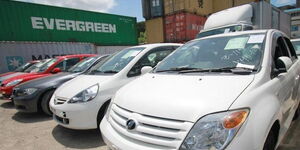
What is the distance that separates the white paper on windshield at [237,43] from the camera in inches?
85.2

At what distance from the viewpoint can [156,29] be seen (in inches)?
550

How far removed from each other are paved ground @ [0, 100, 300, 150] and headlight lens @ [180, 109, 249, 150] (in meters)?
1.65

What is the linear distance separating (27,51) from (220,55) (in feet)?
38.9

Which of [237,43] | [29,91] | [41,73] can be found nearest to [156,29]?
[41,73]

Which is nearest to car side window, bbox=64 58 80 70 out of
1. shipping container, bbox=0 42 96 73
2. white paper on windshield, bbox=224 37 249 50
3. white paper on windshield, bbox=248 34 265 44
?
white paper on windshield, bbox=224 37 249 50

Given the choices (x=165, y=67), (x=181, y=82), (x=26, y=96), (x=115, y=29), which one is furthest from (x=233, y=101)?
(x=115, y=29)

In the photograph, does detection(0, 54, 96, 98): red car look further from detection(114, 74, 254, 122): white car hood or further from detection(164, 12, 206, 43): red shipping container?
detection(164, 12, 206, 43): red shipping container

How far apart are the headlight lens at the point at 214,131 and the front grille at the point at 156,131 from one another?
6 cm

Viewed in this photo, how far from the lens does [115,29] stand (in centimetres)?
1553

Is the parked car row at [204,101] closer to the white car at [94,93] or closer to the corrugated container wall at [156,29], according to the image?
the white car at [94,93]

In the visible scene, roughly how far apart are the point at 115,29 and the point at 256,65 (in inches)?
581

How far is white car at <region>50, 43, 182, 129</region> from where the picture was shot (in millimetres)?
2852

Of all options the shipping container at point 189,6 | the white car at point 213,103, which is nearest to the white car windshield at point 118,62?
the white car at point 213,103

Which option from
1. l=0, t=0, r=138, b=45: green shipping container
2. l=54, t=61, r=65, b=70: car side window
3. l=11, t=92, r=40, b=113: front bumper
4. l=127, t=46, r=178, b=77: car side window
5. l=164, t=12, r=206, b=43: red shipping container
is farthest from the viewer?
l=164, t=12, r=206, b=43: red shipping container
